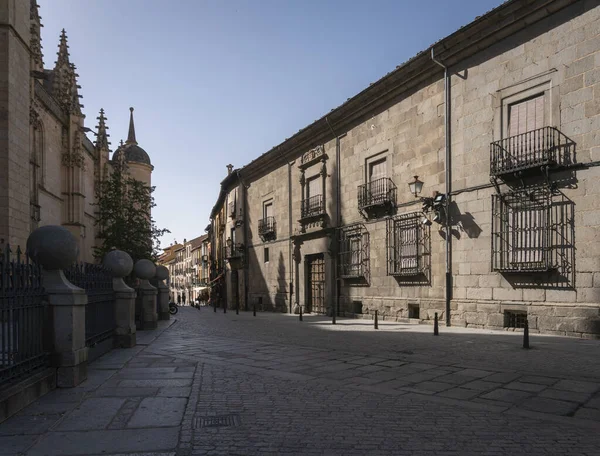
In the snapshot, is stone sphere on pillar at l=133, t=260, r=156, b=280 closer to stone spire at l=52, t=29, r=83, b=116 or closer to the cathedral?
the cathedral

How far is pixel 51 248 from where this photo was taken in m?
6.01

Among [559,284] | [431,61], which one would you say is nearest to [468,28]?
[431,61]

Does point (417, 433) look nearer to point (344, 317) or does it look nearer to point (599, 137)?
point (599, 137)

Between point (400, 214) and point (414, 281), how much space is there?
2266 millimetres

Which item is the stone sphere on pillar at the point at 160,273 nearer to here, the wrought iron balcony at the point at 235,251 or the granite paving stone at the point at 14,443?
the wrought iron balcony at the point at 235,251

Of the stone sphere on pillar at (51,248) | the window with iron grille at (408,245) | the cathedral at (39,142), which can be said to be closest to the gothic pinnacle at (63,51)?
the cathedral at (39,142)

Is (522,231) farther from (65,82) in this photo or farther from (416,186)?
(65,82)

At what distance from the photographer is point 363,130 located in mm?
18734

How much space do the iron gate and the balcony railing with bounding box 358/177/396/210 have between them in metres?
4.37

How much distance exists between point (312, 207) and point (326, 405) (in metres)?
17.2

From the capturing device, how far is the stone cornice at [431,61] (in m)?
12.3

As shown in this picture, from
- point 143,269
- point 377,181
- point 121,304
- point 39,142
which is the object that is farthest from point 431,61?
point 39,142

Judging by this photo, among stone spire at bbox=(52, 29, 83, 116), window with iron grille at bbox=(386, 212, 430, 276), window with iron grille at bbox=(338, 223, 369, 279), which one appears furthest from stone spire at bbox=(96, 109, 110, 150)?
window with iron grille at bbox=(386, 212, 430, 276)

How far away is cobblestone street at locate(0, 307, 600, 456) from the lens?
156 inches
